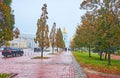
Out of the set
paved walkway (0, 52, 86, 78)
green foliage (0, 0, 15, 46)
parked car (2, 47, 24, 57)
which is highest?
green foliage (0, 0, 15, 46)

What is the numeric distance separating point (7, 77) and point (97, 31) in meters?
14.6

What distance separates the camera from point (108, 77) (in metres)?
19.2

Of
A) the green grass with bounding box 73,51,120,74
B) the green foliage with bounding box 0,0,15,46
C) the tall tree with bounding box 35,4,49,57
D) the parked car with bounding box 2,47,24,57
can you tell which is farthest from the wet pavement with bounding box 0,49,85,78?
the parked car with bounding box 2,47,24,57

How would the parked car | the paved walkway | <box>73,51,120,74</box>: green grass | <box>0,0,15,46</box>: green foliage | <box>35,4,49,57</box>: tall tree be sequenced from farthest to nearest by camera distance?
1. the parked car
2. <box>35,4,49,57</box>: tall tree
3. <box>73,51,120,74</box>: green grass
4. the paved walkway
5. <box>0,0,15,46</box>: green foliage

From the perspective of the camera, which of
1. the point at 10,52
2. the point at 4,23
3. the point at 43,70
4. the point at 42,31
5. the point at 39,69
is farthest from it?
the point at 10,52

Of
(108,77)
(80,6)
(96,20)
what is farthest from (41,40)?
(108,77)

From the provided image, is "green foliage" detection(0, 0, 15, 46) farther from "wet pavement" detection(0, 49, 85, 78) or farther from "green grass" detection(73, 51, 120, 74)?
"green grass" detection(73, 51, 120, 74)

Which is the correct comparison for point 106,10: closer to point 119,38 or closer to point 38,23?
point 119,38

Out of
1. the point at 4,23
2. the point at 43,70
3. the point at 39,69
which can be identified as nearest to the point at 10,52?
the point at 39,69

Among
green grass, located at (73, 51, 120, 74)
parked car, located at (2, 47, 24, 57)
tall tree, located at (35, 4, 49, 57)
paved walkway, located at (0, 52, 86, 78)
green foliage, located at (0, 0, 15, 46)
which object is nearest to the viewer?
green foliage, located at (0, 0, 15, 46)

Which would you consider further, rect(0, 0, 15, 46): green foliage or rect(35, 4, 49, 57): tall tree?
rect(35, 4, 49, 57): tall tree

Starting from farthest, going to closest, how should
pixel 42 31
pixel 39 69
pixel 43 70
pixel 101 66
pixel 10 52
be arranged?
pixel 10 52 → pixel 42 31 → pixel 101 66 → pixel 39 69 → pixel 43 70

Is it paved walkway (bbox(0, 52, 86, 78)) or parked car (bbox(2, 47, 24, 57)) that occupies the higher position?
parked car (bbox(2, 47, 24, 57))

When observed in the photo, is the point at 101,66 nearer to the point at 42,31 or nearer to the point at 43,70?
the point at 43,70
